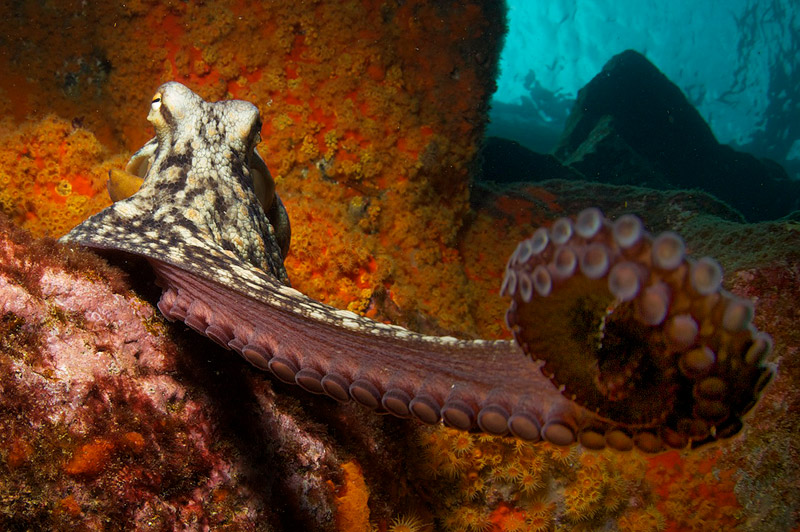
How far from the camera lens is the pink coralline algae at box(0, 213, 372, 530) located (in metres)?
1.50

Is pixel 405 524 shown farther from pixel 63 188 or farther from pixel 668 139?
pixel 668 139

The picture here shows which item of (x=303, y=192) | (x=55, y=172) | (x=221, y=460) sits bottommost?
(x=221, y=460)

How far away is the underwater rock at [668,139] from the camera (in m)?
19.7

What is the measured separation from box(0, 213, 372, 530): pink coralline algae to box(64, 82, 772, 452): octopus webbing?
0.76 feet

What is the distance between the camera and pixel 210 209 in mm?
2566

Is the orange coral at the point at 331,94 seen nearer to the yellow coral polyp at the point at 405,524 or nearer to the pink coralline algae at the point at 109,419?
the yellow coral polyp at the point at 405,524

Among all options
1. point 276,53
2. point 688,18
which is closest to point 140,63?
point 276,53

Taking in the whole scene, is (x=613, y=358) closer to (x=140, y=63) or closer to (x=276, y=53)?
(x=276, y=53)

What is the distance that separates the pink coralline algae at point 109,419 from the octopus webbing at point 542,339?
0.76 feet

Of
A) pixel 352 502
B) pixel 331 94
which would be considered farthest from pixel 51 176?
pixel 352 502

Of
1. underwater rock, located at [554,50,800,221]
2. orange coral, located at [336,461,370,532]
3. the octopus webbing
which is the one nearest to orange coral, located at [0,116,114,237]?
the octopus webbing

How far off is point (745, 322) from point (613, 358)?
32 cm

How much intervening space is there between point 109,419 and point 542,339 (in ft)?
5.53

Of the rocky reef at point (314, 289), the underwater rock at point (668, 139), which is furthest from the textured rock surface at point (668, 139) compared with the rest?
the rocky reef at point (314, 289)
